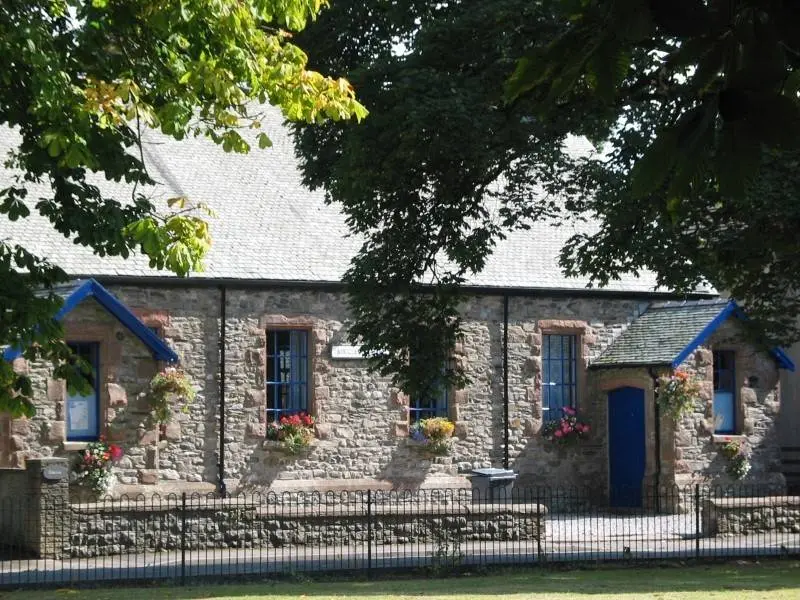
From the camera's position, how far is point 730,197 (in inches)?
165

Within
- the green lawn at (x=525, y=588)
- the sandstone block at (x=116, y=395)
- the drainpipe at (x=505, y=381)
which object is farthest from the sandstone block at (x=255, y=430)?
the green lawn at (x=525, y=588)

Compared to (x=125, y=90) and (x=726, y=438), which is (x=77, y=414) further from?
(x=726, y=438)

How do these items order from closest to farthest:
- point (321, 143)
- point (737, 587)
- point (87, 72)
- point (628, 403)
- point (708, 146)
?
point (708, 146) → point (87, 72) → point (737, 587) → point (321, 143) → point (628, 403)

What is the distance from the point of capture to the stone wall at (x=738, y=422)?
2578cm

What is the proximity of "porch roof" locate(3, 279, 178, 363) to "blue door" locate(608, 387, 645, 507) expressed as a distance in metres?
9.24

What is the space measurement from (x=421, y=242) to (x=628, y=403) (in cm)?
899

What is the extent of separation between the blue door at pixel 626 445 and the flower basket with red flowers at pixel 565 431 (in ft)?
2.02

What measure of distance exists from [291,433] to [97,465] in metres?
3.84

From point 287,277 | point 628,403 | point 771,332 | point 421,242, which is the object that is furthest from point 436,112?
point 628,403

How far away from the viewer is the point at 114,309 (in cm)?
2147

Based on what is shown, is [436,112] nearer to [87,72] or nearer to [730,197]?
[87,72]

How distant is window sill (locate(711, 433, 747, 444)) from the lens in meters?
26.2

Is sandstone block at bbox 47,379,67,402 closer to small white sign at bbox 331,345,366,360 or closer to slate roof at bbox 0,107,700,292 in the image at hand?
slate roof at bbox 0,107,700,292

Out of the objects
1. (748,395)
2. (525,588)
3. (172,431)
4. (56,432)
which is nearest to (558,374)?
(748,395)
